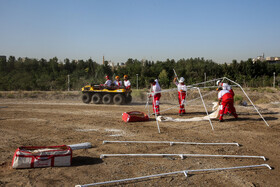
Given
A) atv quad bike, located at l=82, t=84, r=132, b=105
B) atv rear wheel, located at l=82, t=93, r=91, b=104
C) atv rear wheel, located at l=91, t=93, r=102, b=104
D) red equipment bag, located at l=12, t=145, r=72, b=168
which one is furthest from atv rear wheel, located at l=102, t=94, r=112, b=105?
red equipment bag, located at l=12, t=145, r=72, b=168

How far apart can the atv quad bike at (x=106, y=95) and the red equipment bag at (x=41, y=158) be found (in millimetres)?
10755

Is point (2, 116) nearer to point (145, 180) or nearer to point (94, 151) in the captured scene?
point (94, 151)

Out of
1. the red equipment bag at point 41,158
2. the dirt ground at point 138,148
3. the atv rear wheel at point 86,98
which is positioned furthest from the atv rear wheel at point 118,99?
the red equipment bag at point 41,158

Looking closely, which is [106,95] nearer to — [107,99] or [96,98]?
[107,99]

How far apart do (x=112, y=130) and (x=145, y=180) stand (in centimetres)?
428

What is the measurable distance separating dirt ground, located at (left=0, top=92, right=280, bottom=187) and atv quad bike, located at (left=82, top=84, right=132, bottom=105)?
4729 millimetres

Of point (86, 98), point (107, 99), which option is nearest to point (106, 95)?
point (107, 99)

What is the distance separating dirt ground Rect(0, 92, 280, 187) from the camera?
4.47 meters

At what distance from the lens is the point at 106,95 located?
1620 centimetres

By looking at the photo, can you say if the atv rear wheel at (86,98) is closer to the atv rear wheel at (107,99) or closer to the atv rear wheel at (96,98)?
the atv rear wheel at (96,98)

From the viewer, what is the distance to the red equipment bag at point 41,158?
476 centimetres

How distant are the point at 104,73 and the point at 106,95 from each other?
68.7 feet

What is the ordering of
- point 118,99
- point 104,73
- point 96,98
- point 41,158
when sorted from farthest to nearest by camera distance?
1. point 104,73
2. point 96,98
3. point 118,99
4. point 41,158

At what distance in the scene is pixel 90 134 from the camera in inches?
313
